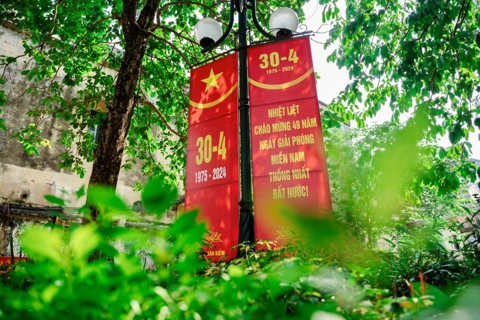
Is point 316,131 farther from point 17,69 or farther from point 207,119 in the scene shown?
point 17,69

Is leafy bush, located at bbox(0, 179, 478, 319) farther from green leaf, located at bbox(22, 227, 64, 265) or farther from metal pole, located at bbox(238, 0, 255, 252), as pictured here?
metal pole, located at bbox(238, 0, 255, 252)

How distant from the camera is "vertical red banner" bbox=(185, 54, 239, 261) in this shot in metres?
3.45

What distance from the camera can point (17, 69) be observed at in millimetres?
11227

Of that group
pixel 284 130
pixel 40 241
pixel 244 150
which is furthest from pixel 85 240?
pixel 284 130

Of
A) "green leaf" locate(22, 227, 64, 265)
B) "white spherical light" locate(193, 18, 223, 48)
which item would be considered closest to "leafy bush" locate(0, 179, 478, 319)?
"green leaf" locate(22, 227, 64, 265)

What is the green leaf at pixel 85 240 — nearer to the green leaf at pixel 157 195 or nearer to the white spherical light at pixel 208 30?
the green leaf at pixel 157 195

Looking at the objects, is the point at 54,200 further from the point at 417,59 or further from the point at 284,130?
the point at 417,59

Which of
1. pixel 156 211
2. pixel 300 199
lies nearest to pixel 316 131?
pixel 300 199

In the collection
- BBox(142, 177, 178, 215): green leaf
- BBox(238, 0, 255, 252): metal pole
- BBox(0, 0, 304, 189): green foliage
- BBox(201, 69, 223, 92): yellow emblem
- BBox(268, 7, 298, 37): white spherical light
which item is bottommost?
BBox(142, 177, 178, 215): green leaf

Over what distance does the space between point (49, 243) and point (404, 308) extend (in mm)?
595

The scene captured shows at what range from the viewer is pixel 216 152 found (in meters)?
3.73

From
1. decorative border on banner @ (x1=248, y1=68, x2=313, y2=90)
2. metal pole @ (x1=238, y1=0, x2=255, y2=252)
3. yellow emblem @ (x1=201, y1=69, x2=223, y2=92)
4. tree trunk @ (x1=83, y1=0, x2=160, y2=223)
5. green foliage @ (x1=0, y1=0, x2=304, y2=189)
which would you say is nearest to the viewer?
metal pole @ (x1=238, y1=0, x2=255, y2=252)

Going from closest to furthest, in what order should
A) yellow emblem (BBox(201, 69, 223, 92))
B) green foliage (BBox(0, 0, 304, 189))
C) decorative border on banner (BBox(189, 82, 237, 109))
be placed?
decorative border on banner (BBox(189, 82, 237, 109)), yellow emblem (BBox(201, 69, 223, 92)), green foliage (BBox(0, 0, 304, 189))

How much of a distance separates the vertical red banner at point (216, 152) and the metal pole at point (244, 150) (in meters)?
0.19
